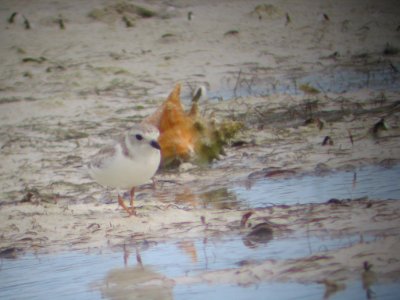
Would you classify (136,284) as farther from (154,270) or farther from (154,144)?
(154,144)

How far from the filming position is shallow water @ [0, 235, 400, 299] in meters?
5.21

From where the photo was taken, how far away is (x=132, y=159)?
23.2ft

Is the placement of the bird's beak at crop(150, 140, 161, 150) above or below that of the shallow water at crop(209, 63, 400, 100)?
below

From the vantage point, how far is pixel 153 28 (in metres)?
15.2

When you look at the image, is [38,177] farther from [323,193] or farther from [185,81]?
[185,81]

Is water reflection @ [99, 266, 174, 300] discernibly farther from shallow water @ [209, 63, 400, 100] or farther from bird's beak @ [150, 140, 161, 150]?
shallow water @ [209, 63, 400, 100]

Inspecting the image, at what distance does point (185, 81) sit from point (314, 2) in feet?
17.4

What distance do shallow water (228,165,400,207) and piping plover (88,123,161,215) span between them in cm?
95

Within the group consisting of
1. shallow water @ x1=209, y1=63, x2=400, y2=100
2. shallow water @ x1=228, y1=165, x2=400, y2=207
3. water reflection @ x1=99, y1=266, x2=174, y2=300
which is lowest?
water reflection @ x1=99, y1=266, x2=174, y2=300

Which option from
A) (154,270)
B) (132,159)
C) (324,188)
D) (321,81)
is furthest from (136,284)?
(321,81)

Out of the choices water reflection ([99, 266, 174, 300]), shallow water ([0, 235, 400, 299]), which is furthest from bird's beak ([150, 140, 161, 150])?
water reflection ([99, 266, 174, 300])

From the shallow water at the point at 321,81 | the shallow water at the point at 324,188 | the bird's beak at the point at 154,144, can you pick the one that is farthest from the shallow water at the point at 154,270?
the shallow water at the point at 321,81

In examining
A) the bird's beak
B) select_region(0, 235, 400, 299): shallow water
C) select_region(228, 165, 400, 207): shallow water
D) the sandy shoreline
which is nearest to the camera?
select_region(0, 235, 400, 299): shallow water

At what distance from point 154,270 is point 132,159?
4.83 ft
